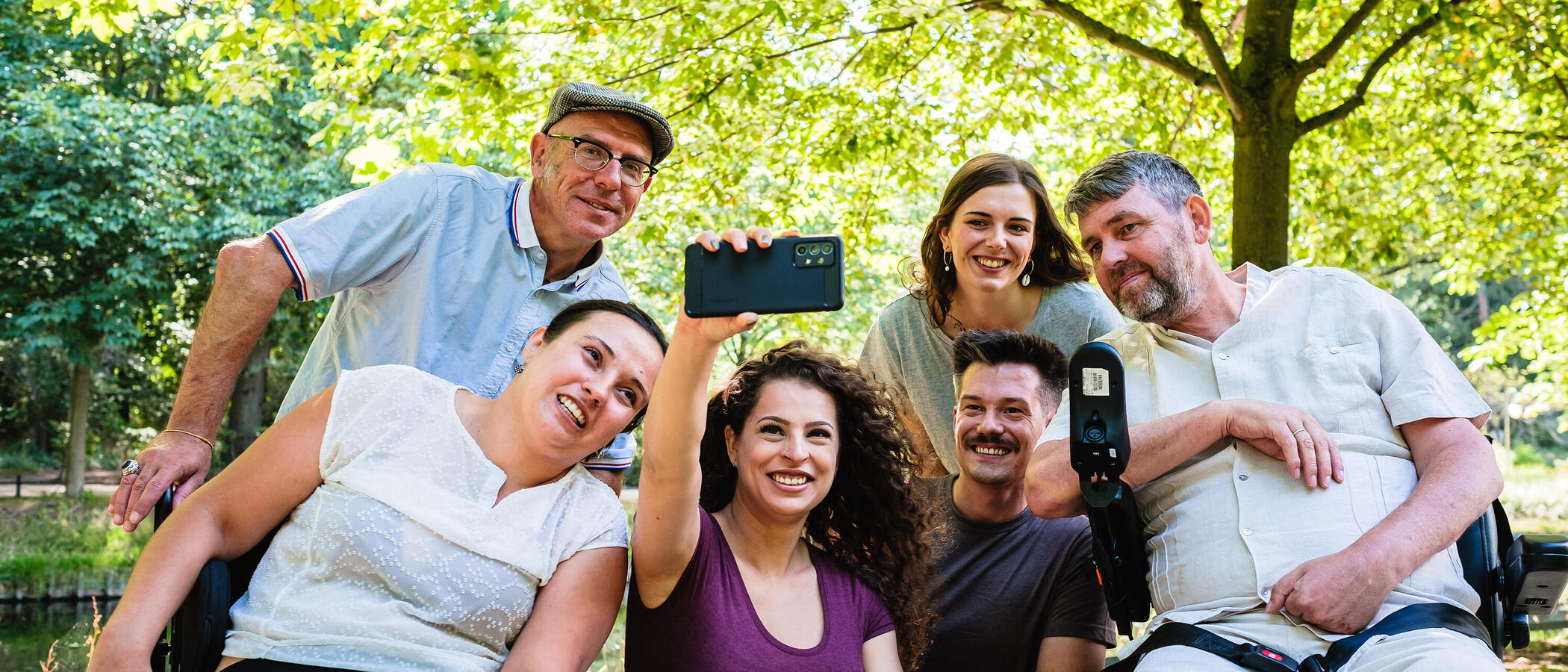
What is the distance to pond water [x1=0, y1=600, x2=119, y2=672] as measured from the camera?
7605 millimetres

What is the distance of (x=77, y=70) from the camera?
14320 millimetres

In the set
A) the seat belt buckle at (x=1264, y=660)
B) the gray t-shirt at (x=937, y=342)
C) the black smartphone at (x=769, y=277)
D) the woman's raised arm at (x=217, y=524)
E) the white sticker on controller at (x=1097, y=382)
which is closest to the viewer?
the black smartphone at (x=769, y=277)

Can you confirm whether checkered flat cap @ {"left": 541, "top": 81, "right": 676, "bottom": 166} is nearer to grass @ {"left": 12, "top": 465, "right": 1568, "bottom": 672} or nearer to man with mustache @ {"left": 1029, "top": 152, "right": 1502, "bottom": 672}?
man with mustache @ {"left": 1029, "top": 152, "right": 1502, "bottom": 672}

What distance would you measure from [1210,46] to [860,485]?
13.1ft

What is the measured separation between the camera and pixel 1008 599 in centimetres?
295

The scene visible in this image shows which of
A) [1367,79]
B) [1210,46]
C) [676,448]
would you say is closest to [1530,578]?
[676,448]

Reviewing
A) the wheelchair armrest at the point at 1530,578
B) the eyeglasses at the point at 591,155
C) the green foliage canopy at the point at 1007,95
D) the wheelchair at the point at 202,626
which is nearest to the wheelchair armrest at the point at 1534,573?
the wheelchair armrest at the point at 1530,578

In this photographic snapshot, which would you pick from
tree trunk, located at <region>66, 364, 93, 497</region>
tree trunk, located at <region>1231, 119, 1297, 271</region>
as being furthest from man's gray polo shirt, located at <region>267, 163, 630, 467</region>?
tree trunk, located at <region>66, 364, 93, 497</region>

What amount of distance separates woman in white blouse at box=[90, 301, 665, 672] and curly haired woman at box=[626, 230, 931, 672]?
18 centimetres

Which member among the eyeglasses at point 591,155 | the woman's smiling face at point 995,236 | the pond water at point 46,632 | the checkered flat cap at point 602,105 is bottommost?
the pond water at point 46,632

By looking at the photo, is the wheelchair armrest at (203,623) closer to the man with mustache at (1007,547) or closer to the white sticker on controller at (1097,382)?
the man with mustache at (1007,547)

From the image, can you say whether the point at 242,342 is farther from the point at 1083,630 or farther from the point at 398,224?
the point at 1083,630

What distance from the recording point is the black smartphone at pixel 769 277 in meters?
1.78

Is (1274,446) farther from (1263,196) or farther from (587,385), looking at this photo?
(1263,196)
